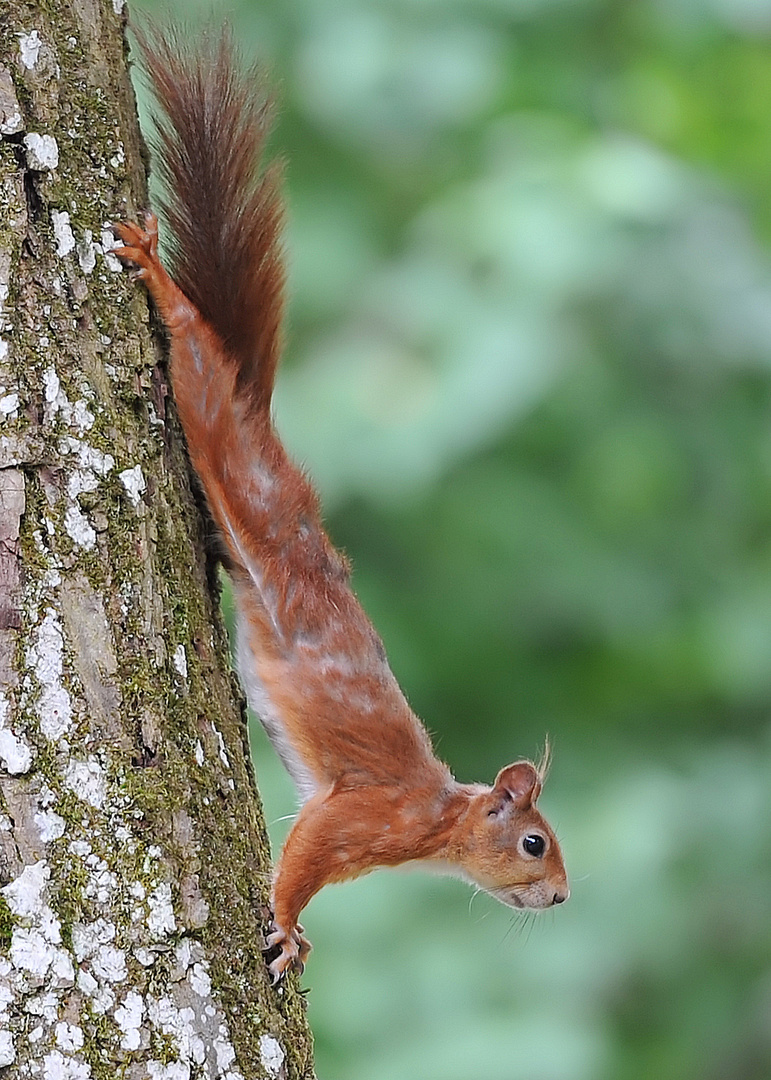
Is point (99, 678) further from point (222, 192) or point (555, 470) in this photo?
point (555, 470)

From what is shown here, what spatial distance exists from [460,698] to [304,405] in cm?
115

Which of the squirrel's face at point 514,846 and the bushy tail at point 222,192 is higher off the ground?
the bushy tail at point 222,192

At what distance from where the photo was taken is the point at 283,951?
1708mm

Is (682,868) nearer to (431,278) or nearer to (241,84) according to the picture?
(431,278)

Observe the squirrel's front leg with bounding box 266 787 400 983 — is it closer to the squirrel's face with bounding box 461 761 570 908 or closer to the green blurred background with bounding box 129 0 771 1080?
the squirrel's face with bounding box 461 761 570 908

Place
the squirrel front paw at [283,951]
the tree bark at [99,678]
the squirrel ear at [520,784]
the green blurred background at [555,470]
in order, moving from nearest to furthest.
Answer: the tree bark at [99,678], the squirrel front paw at [283,951], the squirrel ear at [520,784], the green blurred background at [555,470]

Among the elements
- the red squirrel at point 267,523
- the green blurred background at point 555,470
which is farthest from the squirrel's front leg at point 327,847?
the green blurred background at point 555,470

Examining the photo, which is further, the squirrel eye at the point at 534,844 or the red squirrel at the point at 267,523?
the squirrel eye at the point at 534,844

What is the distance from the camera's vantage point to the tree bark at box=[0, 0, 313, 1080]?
1.44 meters

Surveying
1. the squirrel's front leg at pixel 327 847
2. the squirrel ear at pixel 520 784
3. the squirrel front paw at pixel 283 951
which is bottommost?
the squirrel front paw at pixel 283 951

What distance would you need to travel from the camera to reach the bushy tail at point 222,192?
1.93 m

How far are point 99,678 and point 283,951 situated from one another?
0.43 meters

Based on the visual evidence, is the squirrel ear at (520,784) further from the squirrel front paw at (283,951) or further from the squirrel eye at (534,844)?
the squirrel front paw at (283,951)

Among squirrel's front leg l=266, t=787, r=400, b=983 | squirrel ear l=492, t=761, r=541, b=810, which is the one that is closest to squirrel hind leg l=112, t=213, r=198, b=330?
squirrel's front leg l=266, t=787, r=400, b=983
